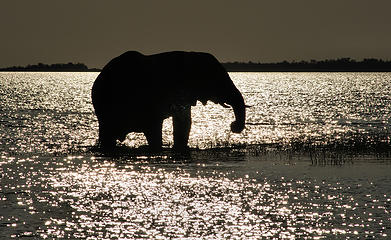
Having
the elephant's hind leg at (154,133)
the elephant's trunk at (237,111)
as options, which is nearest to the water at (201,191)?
the elephant's hind leg at (154,133)

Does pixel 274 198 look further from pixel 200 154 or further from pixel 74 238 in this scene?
pixel 200 154

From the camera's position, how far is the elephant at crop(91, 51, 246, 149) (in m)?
31.1

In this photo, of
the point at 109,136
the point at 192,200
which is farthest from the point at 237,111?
the point at 192,200

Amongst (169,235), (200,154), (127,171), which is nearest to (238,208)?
(169,235)

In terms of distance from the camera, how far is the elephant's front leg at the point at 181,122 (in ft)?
102

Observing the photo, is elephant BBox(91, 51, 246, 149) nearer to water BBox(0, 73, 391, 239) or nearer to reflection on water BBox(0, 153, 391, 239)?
water BBox(0, 73, 391, 239)

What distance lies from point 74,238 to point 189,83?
15.3 m

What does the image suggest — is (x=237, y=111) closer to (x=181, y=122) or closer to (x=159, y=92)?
(x=181, y=122)

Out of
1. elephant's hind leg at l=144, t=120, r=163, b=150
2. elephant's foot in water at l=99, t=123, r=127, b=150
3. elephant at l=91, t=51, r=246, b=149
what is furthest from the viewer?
elephant's foot in water at l=99, t=123, r=127, b=150

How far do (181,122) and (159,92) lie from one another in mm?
1456

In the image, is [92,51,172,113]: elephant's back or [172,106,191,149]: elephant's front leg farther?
[92,51,172,113]: elephant's back

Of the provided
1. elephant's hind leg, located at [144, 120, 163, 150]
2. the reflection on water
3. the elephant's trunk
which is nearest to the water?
the reflection on water

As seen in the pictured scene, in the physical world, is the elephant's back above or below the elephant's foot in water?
above

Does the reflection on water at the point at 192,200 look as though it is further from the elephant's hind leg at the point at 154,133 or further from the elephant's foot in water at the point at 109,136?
the elephant's foot in water at the point at 109,136
